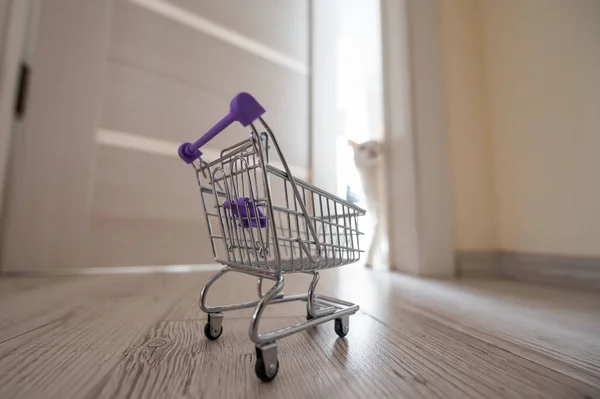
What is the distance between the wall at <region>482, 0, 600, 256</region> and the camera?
1.06 meters

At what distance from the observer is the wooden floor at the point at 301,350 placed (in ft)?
1.11

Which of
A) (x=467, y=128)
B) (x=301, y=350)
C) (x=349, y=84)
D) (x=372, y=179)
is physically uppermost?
(x=349, y=84)

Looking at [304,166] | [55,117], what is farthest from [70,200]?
[304,166]

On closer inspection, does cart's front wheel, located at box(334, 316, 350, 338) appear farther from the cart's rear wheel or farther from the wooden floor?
the cart's rear wheel

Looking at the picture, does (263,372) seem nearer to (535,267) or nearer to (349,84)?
(535,267)

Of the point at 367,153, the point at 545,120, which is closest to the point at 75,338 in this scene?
the point at 367,153

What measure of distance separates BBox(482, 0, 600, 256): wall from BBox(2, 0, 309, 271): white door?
3.46 ft

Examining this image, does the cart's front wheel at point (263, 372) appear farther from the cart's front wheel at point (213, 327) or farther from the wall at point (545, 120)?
the wall at point (545, 120)

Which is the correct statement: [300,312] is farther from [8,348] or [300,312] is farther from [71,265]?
[71,265]

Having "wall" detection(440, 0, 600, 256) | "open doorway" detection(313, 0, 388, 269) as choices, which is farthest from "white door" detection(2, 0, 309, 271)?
"wall" detection(440, 0, 600, 256)

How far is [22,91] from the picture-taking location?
115cm

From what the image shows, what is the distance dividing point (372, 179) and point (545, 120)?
81 centimetres

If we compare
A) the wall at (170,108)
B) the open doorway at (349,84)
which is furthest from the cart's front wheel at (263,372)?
the open doorway at (349,84)

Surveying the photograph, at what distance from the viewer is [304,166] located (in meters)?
1.60
